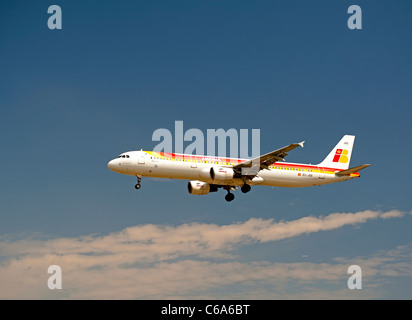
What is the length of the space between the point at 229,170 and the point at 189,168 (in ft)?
13.5

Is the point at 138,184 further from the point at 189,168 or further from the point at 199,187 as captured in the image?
the point at 199,187

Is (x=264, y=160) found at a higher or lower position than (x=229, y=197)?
higher

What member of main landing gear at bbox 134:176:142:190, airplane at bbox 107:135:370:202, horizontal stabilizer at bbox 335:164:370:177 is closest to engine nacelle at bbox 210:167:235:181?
airplane at bbox 107:135:370:202

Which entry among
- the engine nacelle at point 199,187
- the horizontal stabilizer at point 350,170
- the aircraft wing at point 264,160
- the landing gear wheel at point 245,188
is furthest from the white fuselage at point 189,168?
the horizontal stabilizer at point 350,170

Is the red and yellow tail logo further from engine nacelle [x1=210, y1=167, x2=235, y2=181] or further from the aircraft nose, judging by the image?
the aircraft nose

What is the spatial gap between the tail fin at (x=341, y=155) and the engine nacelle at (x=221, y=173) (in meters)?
12.3

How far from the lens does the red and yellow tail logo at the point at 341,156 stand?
64.2 metres

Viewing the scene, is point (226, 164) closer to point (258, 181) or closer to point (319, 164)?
point (258, 181)

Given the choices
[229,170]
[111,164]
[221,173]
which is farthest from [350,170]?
[111,164]

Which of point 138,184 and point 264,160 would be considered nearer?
point 138,184

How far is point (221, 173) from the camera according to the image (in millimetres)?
54062

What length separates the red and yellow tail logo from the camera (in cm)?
6419

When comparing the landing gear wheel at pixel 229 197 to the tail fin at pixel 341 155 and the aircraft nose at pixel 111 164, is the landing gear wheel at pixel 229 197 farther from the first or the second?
the aircraft nose at pixel 111 164
